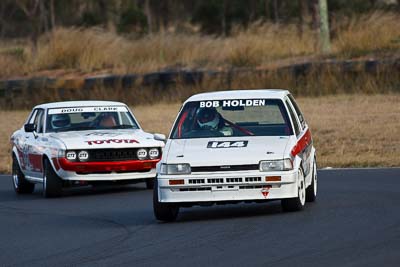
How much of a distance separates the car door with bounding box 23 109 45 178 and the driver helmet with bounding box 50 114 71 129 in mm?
201

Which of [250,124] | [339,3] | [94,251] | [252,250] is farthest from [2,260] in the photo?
[339,3]

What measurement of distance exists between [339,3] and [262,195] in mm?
43694

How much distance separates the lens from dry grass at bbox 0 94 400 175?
22203 mm

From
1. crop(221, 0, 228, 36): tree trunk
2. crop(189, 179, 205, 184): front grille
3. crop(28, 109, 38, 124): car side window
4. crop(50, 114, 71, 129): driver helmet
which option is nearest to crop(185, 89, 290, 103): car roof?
crop(189, 179, 205, 184): front grille

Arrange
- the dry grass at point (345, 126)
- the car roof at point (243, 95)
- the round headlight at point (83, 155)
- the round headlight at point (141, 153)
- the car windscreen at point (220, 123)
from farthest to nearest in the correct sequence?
the dry grass at point (345, 126) → the round headlight at point (141, 153) → the round headlight at point (83, 155) → the car roof at point (243, 95) → the car windscreen at point (220, 123)

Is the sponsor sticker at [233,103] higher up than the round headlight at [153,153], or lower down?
higher up

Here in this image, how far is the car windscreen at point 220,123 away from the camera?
14.1m

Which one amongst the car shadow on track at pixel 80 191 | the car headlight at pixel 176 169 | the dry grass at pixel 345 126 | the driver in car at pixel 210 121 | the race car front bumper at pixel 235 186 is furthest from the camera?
the dry grass at pixel 345 126

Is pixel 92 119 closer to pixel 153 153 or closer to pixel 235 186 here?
pixel 153 153

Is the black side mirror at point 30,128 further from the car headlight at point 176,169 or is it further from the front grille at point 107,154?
the car headlight at point 176,169

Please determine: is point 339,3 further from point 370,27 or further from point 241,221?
point 241,221

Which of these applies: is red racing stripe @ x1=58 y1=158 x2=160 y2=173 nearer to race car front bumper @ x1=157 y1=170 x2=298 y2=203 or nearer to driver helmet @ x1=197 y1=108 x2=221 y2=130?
driver helmet @ x1=197 y1=108 x2=221 y2=130

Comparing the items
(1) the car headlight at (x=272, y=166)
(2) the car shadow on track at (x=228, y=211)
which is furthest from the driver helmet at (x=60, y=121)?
(1) the car headlight at (x=272, y=166)

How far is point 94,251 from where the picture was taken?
11.5 meters
